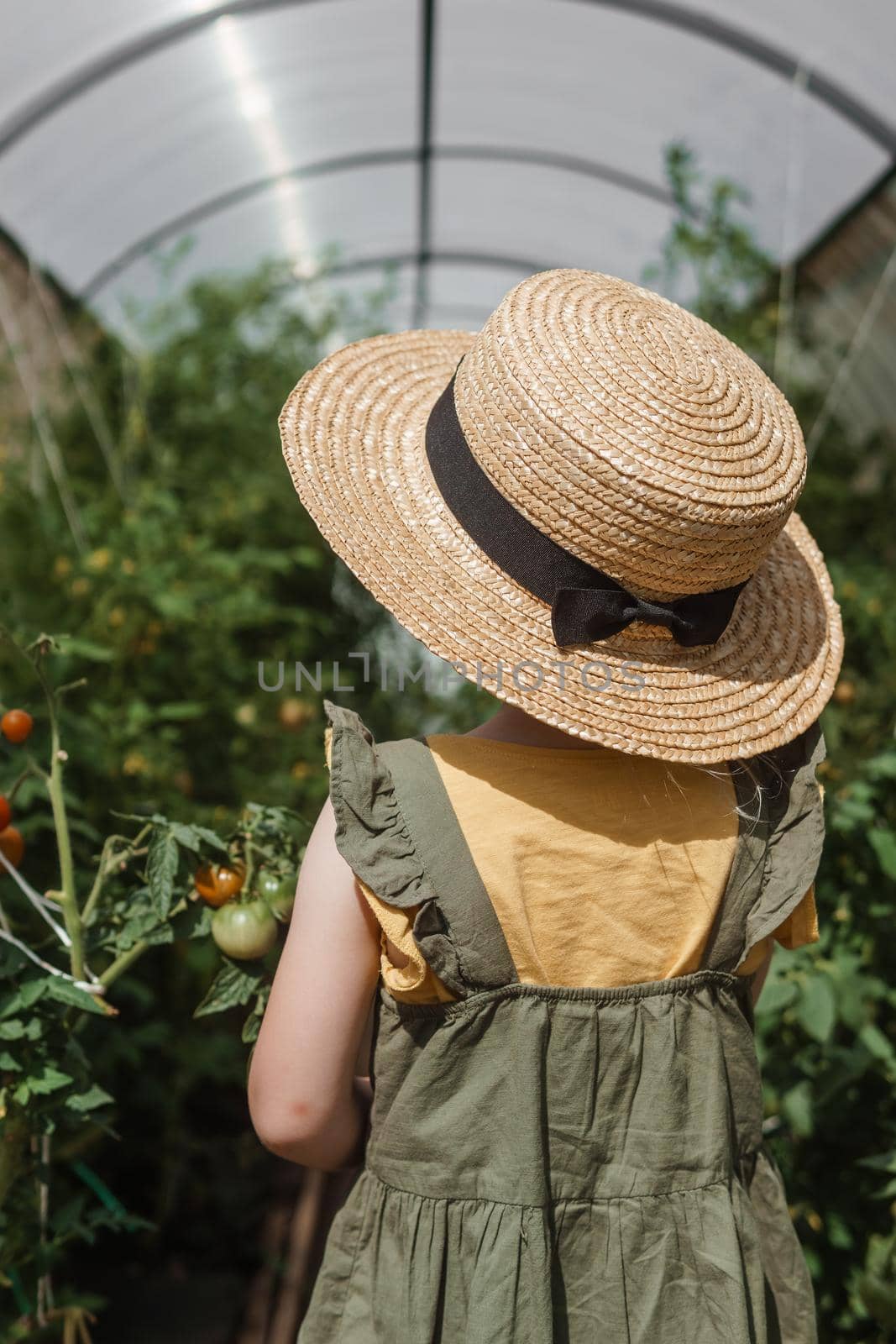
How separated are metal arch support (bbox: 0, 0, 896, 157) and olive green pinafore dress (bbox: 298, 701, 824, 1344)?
10.1 feet

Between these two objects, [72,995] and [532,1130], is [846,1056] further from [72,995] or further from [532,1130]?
[72,995]

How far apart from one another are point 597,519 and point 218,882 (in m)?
0.54

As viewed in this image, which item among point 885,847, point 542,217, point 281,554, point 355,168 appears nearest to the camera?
point 885,847

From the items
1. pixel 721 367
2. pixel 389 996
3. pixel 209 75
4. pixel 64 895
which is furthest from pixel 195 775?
pixel 209 75

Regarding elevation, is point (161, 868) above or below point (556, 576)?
below

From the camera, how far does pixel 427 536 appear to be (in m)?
1.01

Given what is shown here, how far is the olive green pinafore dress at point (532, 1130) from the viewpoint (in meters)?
0.91

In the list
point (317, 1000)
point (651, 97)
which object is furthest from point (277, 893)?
point (651, 97)

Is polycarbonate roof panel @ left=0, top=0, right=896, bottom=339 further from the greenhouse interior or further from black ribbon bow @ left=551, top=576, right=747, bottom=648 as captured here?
black ribbon bow @ left=551, top=576, right=747, bottom=648

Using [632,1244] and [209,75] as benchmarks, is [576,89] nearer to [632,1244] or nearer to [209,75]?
[209,75]

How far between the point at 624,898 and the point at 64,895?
1.91 ft

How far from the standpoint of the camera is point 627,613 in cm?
95

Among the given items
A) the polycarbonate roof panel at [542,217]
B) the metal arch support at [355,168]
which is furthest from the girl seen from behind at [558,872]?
the polycarbonate roof panel at [542,217]

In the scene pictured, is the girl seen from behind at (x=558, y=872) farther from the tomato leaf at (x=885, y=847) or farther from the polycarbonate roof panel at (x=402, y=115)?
the polycarbonate roof panel at (x=402, y=115)
